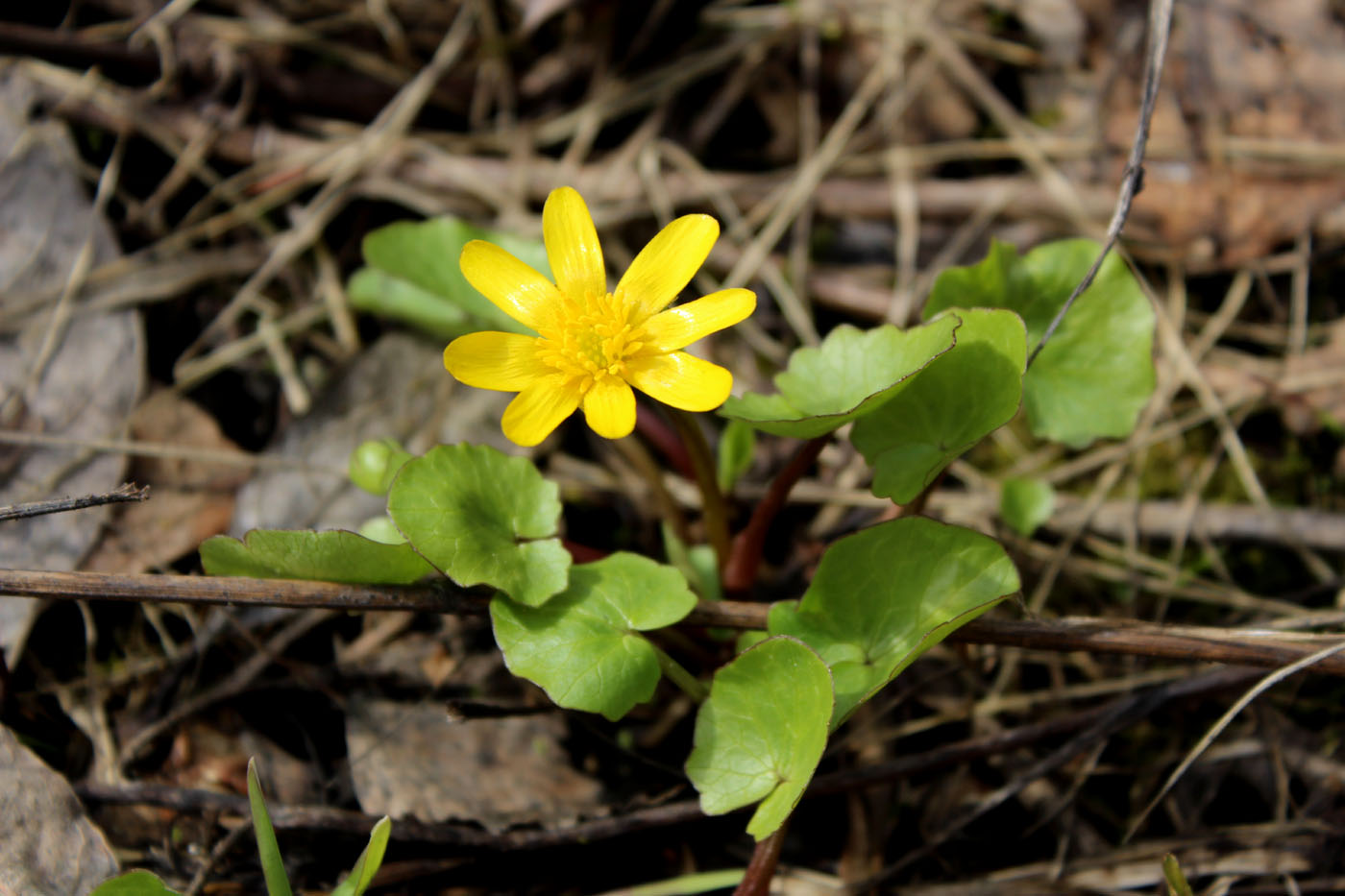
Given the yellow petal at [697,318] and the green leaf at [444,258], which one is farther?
the green leaf at [444,258]

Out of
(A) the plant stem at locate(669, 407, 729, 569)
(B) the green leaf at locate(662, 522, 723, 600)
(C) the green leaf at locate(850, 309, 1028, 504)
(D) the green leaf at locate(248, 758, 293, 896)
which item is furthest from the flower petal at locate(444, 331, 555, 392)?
(D) the green leaf at locate(248, 758, 293, 896)

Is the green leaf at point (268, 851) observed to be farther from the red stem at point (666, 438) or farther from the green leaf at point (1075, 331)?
the green leaf at point (1075, 331)

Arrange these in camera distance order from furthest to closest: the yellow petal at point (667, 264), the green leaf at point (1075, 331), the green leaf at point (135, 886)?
the green leaf at point (1075, 331) < the yellow petal at point (667, 264) < the green leaf at point (135, 886)

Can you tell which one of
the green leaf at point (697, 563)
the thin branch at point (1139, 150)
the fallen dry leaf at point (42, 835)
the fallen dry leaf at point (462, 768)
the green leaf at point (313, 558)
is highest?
the thin branch at point (1139, 150)

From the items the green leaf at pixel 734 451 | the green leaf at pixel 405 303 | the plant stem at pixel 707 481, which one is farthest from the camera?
the green leaf at pixel 405 303

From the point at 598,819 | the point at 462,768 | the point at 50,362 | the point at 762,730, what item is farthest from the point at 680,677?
the point at 50,362

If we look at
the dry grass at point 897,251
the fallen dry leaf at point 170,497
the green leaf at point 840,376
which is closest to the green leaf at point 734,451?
the dry grass at point 897,251

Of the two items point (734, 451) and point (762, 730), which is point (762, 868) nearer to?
point (762, 730)

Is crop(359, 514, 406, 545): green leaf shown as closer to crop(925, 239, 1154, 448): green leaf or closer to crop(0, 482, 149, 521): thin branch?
crop(0, 482, 149, 521): thin branch
